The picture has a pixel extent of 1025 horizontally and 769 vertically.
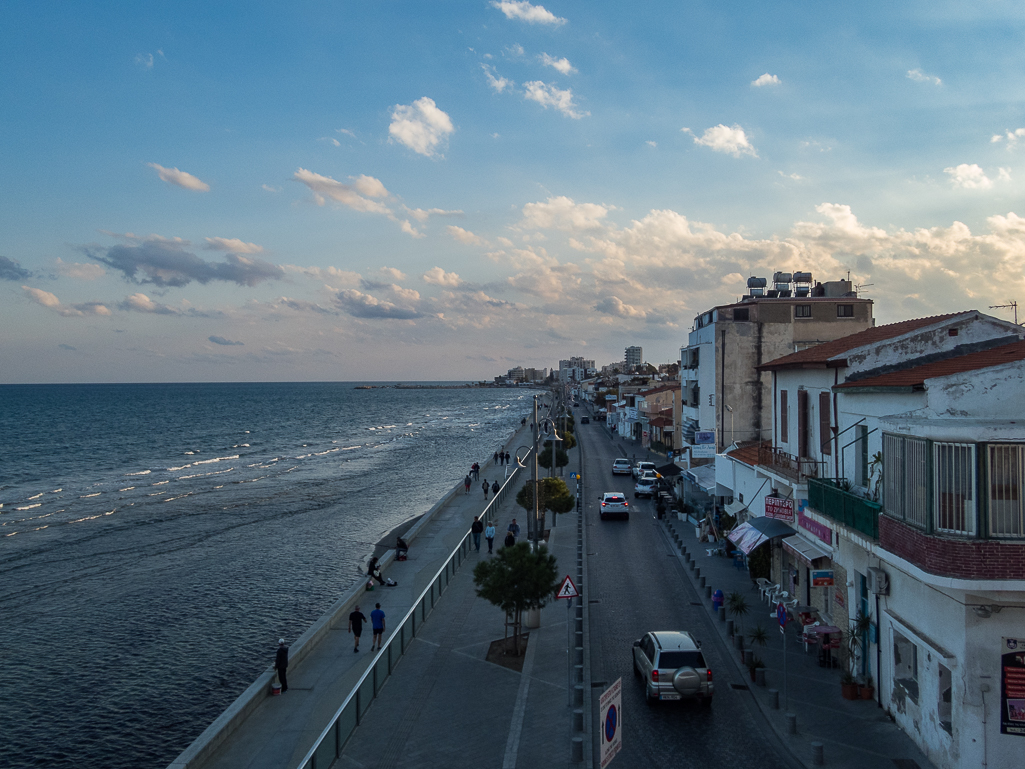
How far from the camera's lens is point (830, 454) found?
17.3 m

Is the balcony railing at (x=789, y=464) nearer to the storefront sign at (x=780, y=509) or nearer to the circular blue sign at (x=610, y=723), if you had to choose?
the storefront sign at (x=780, y=509)

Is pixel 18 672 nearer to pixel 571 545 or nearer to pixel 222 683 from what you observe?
pixel 222 683

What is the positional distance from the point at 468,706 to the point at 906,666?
27.7 feet

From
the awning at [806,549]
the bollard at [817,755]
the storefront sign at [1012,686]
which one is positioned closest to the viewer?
the storefront sign at [1012,686]

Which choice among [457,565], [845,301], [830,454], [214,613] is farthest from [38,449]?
[830,454]

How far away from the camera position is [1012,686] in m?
10.3

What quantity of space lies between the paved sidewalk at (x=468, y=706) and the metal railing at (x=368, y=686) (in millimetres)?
210

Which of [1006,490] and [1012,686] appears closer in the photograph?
[1006,490]

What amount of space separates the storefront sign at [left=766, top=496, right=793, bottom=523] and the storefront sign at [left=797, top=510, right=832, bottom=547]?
1.00 feet

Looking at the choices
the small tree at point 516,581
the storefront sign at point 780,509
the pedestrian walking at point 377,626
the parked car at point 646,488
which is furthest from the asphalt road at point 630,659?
the parked car at point 646,488

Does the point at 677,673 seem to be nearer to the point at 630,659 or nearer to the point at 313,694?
the point at 630,659

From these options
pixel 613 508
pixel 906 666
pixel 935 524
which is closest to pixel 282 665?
pixel 906 666

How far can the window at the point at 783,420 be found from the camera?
2116 cm

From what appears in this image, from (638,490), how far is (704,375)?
8439 mm
